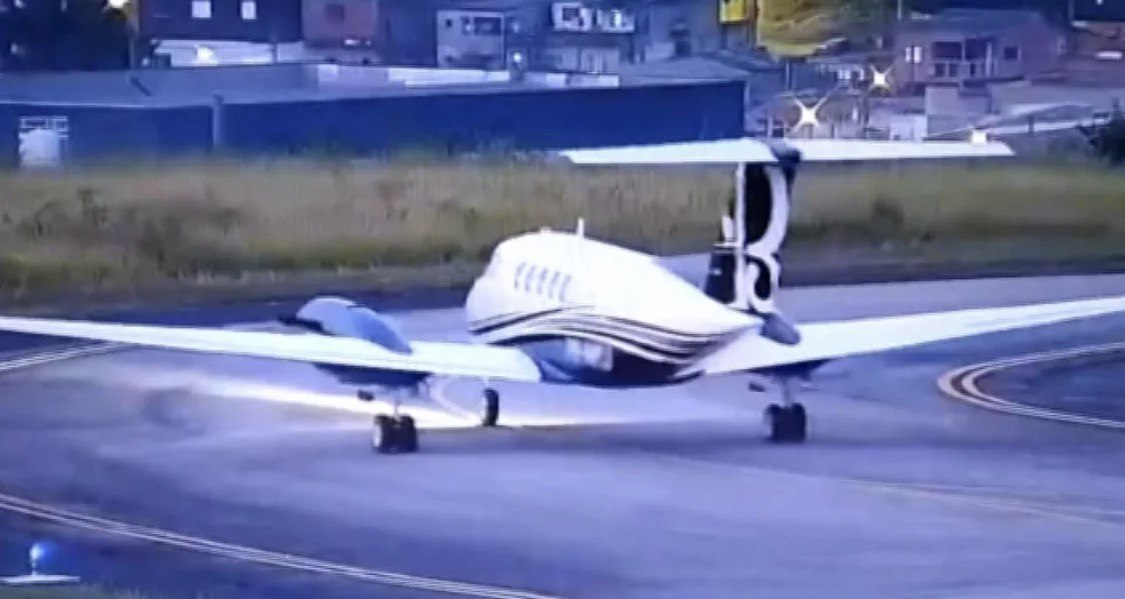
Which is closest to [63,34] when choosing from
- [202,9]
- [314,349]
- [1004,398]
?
[202,9]

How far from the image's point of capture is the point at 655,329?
21359mm

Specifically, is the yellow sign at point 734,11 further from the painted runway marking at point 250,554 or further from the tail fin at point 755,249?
the painted runway marking at point 250,554

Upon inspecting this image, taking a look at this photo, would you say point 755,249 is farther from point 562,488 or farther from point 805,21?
point 805,21

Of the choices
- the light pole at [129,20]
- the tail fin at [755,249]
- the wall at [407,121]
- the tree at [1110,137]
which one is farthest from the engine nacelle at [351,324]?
the tree at [1110,137]

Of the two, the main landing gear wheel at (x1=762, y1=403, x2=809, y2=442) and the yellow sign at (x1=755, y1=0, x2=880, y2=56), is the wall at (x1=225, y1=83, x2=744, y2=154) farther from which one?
the main landing gear wheel at (x1=762, y1=403, x2=809, y2=442)

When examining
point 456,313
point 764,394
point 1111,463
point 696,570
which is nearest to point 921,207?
point 456,313

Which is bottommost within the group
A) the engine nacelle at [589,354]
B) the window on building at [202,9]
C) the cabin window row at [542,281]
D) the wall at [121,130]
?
the engine nacelle at [589,354]

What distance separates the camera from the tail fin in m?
21.8

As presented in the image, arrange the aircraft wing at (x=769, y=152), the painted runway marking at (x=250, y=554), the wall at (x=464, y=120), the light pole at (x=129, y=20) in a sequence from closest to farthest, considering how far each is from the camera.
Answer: the painted runway marking at (x=250, y=554)
the aircraft wing at (x=769, y=152)
the light pole at (x=129, y=20)
the wall at (x=464, y=120)

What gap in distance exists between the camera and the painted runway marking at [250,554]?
1705 cm

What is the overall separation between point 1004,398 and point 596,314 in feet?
17.8

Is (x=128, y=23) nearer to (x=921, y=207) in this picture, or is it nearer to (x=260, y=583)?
(x=921, y=207)

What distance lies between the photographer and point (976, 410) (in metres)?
25.1

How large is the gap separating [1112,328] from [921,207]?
407 cm
